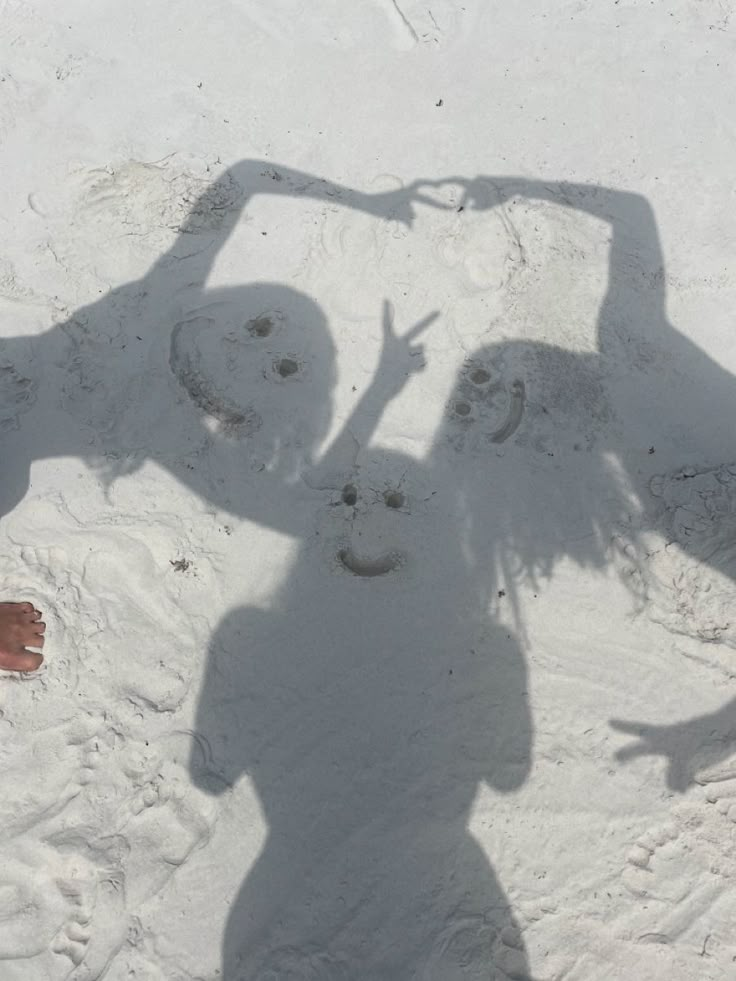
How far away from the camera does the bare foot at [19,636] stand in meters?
3.42

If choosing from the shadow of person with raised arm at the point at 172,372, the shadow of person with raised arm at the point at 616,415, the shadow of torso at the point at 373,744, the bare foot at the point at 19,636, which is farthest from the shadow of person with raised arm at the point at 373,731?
the bare foot at the point at 19,636

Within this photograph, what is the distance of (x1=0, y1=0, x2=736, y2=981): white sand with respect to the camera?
323 centimetres

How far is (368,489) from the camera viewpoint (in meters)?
4.09

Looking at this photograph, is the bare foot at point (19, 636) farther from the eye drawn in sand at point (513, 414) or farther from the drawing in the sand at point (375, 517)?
the eye drawn in sand at point (513, 414)

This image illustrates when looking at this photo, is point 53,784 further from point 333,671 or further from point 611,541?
point 611,541

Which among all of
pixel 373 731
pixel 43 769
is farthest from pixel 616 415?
pixel 43 769

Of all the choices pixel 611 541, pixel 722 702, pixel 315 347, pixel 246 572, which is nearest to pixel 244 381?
pixel 315 347

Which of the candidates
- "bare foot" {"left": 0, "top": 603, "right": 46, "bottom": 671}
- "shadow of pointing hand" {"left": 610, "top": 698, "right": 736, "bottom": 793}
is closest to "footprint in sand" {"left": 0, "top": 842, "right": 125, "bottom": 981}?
"bare foot" {"left": 0, "top": 603, "right": 46, "bottom": 671}

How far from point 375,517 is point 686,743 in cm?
207

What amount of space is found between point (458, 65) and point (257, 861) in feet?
19.5

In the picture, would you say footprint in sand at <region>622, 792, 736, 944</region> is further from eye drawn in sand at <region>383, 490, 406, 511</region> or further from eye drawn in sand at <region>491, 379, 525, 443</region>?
A: eye drawn in sand at <region>491, 379, 525, 443</region>

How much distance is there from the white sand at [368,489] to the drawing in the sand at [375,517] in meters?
0.02

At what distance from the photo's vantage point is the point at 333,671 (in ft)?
12.0

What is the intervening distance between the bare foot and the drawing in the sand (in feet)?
2.75
